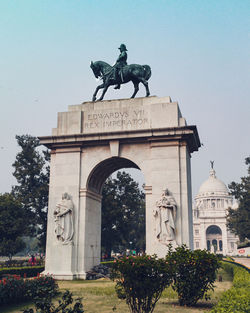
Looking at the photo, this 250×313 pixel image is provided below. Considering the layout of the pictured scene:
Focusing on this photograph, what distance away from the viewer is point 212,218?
371 feet

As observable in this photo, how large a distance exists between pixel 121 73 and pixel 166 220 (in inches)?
329

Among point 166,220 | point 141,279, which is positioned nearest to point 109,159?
point 166,220

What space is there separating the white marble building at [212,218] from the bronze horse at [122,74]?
3728 inches

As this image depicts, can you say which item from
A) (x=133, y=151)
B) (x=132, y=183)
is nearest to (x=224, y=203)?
(x=132, y=183)

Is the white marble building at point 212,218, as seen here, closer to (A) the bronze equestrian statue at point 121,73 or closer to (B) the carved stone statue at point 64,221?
(A) the bronze equestrian statue at point 121,73

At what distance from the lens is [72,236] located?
19203mm

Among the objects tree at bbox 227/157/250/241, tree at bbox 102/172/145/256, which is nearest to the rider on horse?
tree at bbox 102/172/145/256

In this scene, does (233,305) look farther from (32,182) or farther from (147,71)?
(32,182)

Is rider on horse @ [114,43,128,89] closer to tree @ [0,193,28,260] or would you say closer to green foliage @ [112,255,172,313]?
green foliage @ [112,255,172,313]

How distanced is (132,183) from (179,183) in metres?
27.3

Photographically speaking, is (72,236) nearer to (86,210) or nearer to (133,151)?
(86,210)

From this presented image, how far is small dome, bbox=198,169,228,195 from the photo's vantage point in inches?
4747

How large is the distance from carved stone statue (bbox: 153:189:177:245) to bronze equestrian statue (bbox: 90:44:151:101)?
20.4 feet

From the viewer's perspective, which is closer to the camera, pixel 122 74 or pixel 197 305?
pixel 197 305
